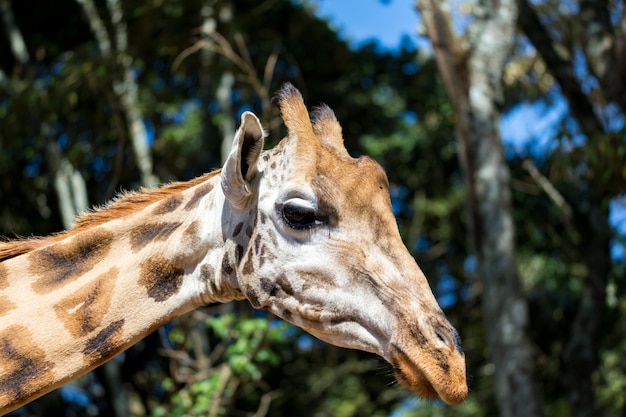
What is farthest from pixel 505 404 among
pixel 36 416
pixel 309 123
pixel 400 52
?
pixel 400 52

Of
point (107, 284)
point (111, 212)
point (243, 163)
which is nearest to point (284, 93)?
point (243, 163)

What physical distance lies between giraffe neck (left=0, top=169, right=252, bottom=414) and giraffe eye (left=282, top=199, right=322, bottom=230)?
0.26m

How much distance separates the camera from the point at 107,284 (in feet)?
12.8

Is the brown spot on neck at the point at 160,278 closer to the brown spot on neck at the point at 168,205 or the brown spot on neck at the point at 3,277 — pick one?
the brown spot on neck at the point at 168,205

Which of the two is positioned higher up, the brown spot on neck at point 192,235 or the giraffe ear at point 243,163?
the giraffe ear at point 243,163

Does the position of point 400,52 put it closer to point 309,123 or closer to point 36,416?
point 36,416

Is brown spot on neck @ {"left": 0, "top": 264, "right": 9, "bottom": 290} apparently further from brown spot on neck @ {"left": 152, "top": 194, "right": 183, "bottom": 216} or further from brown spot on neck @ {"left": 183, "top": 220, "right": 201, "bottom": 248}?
brown spot on neck @ {"left": 183, "top": 220, "right": 201, "bottom": 248}

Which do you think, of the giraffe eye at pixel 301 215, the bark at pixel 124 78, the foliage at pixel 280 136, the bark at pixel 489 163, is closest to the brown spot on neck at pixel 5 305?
the giraffe eye at pixel 301 215

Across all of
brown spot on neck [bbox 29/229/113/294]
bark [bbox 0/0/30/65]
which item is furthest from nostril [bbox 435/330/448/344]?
bark [bbox 0/0/30/65]

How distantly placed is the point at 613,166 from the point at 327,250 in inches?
260

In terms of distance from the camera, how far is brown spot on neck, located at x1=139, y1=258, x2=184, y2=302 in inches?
154

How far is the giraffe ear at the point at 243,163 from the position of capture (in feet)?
12.3

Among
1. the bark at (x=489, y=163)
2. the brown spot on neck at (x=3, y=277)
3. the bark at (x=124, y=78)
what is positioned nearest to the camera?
the brown spot on neck at (x=3, y=277)

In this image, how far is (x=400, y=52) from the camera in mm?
17469
